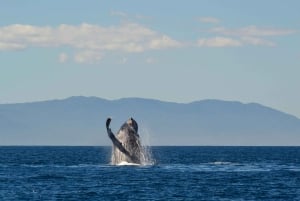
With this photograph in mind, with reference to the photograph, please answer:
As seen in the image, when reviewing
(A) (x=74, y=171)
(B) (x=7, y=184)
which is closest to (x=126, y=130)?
(A) (x=74, y=171)

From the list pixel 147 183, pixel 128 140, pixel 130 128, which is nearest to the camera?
pixel 147 183

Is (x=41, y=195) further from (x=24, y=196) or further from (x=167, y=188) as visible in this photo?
(x=167, y=188)

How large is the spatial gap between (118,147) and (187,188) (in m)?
20.5

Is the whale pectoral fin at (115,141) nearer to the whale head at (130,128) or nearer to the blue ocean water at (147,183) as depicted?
the whale head at (130,128)

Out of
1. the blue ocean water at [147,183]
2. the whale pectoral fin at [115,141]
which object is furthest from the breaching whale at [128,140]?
the blue ocean water at [147,183]

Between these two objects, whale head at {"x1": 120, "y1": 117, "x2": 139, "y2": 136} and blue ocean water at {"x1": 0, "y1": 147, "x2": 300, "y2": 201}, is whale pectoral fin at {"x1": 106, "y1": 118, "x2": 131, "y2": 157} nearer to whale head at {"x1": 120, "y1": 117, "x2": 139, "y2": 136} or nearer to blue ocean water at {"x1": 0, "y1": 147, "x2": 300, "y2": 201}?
whale head at {"x1": 120, "y1": 117, "x2": 139, "y2": 136}

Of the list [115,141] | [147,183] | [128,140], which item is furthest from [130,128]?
[147,183]

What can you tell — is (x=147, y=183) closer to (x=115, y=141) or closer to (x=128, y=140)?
(x=115, y=141)

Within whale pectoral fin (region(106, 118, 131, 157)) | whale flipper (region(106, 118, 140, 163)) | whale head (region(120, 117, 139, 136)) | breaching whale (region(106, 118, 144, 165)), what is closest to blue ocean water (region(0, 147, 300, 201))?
whale flipper (region(106, 118, 140, 163))

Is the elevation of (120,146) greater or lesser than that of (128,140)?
lesser

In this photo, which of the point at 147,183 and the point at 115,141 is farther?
the point at 115,141

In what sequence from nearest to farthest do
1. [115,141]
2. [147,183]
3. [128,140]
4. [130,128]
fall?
1. [147,183]
2. [115,141]
3. [128,140]
4. [130,128]

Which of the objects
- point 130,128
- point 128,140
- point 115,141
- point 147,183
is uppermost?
point 130,128

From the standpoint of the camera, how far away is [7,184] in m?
93.4
